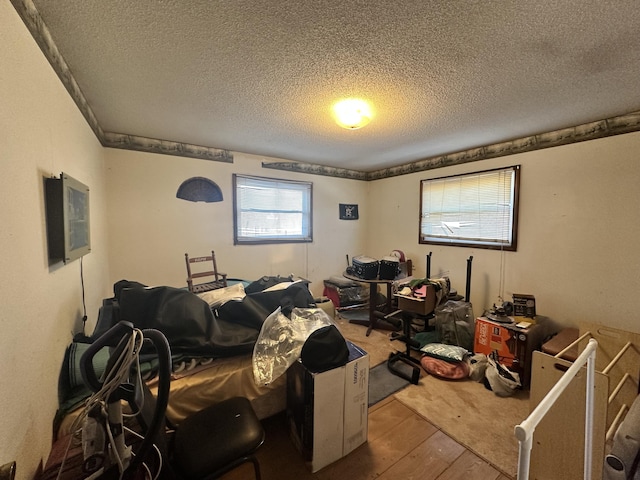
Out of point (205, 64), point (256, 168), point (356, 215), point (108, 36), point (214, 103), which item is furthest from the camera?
point (356, 215)

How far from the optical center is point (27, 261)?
1024 millimetres

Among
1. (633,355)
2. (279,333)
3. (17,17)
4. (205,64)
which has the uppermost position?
(205,64)

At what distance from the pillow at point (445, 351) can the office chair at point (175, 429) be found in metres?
1.98

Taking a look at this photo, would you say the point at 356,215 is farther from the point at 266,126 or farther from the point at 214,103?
the point at 214,103

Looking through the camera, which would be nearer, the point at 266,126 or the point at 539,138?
the point at 266,126

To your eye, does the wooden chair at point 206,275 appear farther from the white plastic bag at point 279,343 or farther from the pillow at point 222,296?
the white plastic bag at point 279,343

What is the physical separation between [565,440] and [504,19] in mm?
2064

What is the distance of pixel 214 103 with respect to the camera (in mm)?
2053

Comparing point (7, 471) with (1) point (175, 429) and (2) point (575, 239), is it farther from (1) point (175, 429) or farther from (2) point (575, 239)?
(2) point (575, 239)

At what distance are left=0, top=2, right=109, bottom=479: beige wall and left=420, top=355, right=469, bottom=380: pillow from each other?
2.65 m

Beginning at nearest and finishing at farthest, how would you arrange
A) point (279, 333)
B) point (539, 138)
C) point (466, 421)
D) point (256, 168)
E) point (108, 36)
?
point (108, 36), point (279, 333), point (466, 421), point (539, 138), point (256, 168)

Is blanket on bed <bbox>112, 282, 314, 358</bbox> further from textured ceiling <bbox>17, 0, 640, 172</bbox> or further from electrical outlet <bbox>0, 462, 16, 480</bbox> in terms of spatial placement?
textured ceiling <bbox>17, 0, 640, 172</bbox>

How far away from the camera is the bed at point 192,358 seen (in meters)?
1.38

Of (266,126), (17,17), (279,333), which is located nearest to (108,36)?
(17,17)
